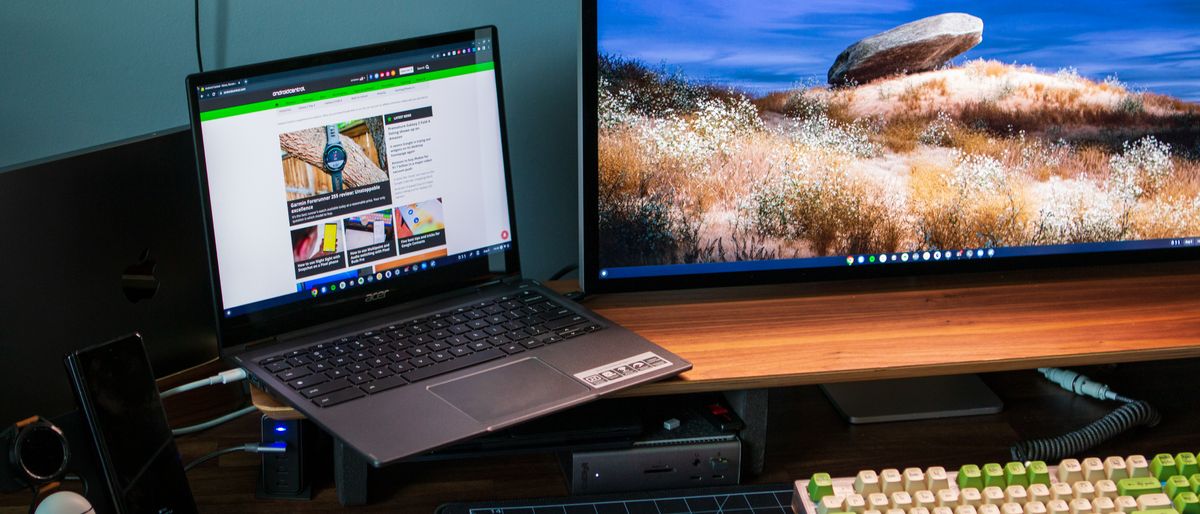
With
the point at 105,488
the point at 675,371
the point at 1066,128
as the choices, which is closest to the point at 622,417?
the point at 675,371

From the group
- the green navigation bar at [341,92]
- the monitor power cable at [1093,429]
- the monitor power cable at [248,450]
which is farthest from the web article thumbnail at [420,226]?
the monitor power cable at [1093,429]

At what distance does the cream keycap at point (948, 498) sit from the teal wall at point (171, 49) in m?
0.64

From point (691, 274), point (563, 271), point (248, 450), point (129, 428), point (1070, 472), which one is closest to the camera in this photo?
point (129, 428)

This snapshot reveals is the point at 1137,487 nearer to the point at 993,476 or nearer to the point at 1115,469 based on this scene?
the point at 1115,469

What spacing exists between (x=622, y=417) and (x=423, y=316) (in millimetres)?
238

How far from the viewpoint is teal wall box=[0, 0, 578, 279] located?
1301 mm

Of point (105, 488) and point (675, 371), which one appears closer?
point (105, 488)

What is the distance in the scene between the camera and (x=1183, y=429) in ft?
4.38

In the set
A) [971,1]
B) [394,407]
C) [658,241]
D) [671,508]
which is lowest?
[671,508]

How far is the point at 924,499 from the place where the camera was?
1.05m

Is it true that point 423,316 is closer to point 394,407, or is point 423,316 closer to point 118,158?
point 394,407

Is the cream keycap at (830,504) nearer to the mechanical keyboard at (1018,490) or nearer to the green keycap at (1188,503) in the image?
the mechanical keyboard at (1018,490)

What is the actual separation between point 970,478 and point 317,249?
2.24 ft

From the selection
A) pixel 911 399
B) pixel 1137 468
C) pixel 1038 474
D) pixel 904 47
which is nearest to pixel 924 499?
pixel 1038 474
